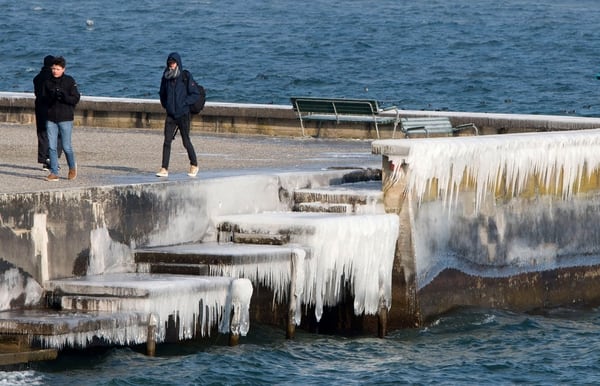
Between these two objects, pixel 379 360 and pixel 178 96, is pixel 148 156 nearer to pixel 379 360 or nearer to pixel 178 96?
pixel 178 96

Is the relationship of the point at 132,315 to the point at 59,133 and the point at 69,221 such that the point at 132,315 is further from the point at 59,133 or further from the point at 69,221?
the point at 59,133

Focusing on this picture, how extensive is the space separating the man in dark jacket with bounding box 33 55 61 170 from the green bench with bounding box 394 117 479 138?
5671 mm

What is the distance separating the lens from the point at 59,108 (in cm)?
1866

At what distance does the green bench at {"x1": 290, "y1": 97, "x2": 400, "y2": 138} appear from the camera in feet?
83.0

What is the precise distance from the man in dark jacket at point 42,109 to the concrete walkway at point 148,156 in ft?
0.53

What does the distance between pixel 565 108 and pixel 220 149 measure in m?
27.8

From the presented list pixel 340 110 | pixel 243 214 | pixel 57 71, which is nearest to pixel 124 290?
pixel 243 214

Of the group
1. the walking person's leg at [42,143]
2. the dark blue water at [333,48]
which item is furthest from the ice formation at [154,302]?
the dark blue water at [333,48]

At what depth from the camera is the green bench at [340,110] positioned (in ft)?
83.0

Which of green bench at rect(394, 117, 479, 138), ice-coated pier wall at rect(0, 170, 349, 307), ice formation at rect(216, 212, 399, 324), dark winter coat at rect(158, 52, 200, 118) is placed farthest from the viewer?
green bench at rect(394, 117, 479, 138)

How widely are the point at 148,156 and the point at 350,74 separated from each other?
4101 centimetres

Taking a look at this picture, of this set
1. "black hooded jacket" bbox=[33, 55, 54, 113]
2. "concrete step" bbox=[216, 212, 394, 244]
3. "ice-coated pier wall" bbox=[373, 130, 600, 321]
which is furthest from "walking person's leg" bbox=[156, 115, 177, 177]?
"ice-coated pier wall" bbox=[373, 130, 600, 321]

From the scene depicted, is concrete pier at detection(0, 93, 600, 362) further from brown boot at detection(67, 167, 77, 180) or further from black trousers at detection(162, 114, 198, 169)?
black trousers at detection(162, 114, 198, 169)

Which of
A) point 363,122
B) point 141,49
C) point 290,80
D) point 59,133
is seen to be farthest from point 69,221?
point 141,49
